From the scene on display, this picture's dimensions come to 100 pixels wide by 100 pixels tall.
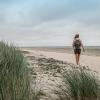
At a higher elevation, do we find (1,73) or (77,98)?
(1,73)

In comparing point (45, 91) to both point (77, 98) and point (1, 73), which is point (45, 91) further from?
point (1, 73)

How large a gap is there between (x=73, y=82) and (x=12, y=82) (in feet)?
5.07

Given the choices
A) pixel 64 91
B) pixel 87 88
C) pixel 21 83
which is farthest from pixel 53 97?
pixel 21 83

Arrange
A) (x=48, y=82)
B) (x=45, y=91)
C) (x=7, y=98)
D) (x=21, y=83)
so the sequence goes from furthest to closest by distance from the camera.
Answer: (x=48, y=82) < (x=45, y=91) < (x=21, y=83) < (x=7, y=98)

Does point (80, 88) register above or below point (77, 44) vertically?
below

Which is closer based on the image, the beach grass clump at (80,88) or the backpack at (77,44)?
the beach grass clump at (80,88)

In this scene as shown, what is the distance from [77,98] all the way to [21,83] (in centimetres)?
138

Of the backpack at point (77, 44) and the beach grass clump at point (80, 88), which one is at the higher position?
the backpack at point (77, 44)

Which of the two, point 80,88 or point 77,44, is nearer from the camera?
point 80,88

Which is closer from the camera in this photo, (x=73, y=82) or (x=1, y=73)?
(x=1, y=73)

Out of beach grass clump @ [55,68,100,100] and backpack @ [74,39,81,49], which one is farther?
backpack @ [74,39,81,49]

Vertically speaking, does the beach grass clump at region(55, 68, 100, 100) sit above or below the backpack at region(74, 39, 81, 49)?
below

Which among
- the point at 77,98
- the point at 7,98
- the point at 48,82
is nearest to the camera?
the point at 7,98

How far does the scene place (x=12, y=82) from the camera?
493 cm
